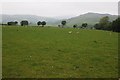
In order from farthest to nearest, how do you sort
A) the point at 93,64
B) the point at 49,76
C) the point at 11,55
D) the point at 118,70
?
the point at 11,55, the point at 93,64, the point at 118,70, the point at 49,76

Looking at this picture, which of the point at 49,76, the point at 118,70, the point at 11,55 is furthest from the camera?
the point at 11,55

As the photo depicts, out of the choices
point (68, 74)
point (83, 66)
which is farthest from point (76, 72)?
point (83, 66)

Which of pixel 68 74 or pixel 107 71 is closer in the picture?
pixel 68 74

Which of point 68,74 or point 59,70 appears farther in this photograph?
point 59,70

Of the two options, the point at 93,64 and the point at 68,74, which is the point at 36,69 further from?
the point at 93,64

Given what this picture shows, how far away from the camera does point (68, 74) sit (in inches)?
494

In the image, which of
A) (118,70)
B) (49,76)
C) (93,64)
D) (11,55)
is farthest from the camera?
(11,55)

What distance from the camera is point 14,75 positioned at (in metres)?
12.1

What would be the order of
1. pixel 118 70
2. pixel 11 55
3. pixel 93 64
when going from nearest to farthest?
pixel 118 70
pixel 93 64
pixel 11 55

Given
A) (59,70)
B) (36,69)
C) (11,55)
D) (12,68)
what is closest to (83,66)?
(59,70)

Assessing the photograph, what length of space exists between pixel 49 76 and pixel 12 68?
114 inches

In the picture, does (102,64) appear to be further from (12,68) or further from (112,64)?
(12,68)

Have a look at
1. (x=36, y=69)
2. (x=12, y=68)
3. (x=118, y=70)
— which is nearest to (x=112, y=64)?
(x=118, y=70)

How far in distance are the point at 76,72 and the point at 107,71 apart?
2020 mm
